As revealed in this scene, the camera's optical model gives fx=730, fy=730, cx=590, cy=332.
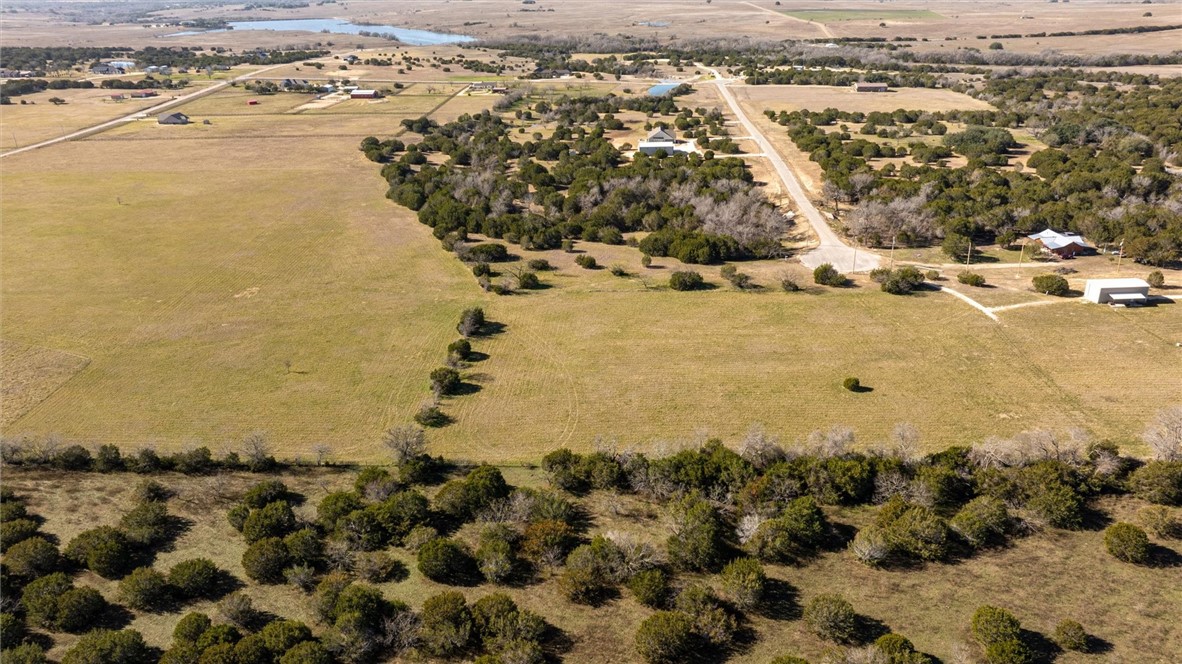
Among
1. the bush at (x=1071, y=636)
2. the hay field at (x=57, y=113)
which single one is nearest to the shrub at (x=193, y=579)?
the bush at (x=1071, y=636)

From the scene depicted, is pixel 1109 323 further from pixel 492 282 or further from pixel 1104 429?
pixel 492 282

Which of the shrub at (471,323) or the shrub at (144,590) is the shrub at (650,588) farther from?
the shrub at (471,323)

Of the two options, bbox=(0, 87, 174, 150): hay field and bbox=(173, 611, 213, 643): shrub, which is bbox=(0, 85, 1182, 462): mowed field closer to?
bbox=(173, 611, 213, 643): shrub

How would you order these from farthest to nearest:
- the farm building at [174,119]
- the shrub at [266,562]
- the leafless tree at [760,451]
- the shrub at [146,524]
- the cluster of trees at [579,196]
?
the farm building at [174,119] → the cluster of trees at [579,196] → the leafless tree at [760,451] → the shrub at [146,524] → the shrub at [266,562]

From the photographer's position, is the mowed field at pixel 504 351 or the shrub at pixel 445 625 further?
the mowed field at pixel 504 351

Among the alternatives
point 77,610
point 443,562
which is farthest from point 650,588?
point 77,610

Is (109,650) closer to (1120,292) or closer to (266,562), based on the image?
(266,562)

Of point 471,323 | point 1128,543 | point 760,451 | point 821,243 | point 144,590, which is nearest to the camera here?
point 144,590
